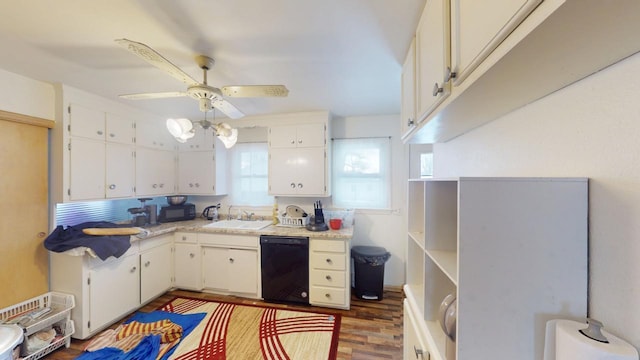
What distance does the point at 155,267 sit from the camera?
2676 mm

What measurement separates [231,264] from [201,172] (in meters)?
1.41

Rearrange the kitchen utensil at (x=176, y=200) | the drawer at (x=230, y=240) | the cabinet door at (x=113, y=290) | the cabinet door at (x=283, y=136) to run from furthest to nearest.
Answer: the kitchen utensil at (x=176, y=200)
the cabinet door at (x=283, y=136)
the drawer at (x=230, y=240)
the cabinet door at (x=113, y=290)

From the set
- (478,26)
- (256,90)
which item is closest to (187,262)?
(256,90)

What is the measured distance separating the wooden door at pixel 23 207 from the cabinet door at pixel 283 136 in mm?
2056

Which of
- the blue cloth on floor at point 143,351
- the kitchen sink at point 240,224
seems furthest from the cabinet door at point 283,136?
the blue cloth on floor at point 143,351

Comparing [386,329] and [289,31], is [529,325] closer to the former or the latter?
[289,31]

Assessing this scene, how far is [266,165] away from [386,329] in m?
2.50

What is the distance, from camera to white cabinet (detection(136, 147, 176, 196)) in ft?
9.22

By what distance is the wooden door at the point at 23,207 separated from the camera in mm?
1829

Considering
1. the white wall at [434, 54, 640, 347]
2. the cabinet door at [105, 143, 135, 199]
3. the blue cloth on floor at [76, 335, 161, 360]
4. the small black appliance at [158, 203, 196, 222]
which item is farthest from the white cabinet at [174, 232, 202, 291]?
the white wall at [434, 54, 640, 347]

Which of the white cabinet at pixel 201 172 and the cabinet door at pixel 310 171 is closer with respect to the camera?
the cabinet door at pixel 310 171

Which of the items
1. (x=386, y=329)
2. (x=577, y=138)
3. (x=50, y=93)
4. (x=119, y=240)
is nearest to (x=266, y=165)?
(x=119, y=240)

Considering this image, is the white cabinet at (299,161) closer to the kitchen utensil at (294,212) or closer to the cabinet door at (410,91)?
the kitchen utensil at (294,212)

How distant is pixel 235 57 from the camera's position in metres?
1.58
